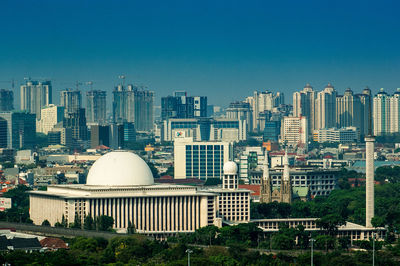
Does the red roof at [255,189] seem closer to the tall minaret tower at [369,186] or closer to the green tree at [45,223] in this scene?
the tall minaret tower at [369,186]

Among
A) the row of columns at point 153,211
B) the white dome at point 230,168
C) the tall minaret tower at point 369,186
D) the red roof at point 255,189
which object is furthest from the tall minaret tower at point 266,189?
the row of columns at point 153,211

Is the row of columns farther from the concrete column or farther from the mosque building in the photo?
the concrete column

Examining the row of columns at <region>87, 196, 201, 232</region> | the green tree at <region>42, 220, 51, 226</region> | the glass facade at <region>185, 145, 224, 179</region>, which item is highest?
the glass facade at <region>185, 145, 224, 179</region>

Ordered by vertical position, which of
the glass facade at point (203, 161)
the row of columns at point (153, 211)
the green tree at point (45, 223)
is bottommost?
the green tree at point (45, 223)

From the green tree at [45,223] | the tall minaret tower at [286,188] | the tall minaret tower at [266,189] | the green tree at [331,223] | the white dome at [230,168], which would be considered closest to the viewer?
the green tree at [331,223]

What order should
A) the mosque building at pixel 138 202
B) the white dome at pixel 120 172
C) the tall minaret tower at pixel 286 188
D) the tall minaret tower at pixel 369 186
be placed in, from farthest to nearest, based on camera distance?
the tall minaret tower at pixel 286 188 → the white dome at pixel 120 172 → the tall minaret tower at pixel 369 186 → the mosque building at pixel 138 202

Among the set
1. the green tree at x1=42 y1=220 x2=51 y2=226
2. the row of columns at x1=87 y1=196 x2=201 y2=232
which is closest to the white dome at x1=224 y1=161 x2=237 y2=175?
the row of columns at x1=87 y1=196 x2=201 y2=232

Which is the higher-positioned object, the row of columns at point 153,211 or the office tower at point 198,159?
the office tower at point 198,159

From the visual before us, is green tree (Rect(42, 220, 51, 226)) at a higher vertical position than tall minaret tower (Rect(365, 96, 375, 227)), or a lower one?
lower
